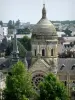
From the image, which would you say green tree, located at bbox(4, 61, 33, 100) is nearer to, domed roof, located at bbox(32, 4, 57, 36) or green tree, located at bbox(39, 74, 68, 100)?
green tree, located at bbox(39, 74, 68, 100)

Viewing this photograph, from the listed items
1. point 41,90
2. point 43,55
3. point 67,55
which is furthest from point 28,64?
point 67,55

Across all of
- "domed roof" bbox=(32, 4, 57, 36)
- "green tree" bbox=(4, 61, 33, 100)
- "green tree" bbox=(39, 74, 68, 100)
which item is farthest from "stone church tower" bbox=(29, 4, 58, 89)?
"green tree" bbox=(39, 74, 68, 100)

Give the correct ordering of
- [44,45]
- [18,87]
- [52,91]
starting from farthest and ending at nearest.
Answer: [44,45] → [18,87] → [52,91]

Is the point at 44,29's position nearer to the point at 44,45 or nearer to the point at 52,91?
the point at 44,45

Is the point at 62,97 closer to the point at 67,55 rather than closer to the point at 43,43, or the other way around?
the point at 43,43

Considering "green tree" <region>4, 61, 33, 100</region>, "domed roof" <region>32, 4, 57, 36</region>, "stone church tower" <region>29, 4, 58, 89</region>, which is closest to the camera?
"green tree" <region>4, 61, 33, 100</region>

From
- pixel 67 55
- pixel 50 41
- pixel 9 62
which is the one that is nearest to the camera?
pixel 50 41

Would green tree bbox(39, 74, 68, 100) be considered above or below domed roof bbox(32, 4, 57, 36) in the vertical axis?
below

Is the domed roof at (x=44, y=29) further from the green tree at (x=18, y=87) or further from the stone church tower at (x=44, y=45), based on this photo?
the green tree at (x=18, y=87)

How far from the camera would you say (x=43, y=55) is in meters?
70.7

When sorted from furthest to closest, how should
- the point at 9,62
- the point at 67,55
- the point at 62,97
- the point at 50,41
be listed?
the point at 67,55 → the point at 9,62 → the point at 50,41 → the point at 62,97

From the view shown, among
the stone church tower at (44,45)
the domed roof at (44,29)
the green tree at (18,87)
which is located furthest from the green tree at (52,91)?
the domed roof at (44,29)

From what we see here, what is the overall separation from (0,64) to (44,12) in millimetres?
11263

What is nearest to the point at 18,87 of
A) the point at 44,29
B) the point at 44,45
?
the point at 44,45
